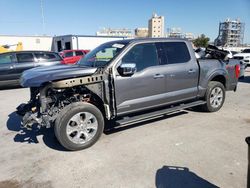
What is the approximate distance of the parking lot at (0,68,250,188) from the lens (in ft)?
9.48

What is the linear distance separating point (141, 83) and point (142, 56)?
567 mm

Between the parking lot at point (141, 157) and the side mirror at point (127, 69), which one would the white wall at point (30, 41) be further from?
the side mirror at point (127, 69)

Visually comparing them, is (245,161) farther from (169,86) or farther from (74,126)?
(74,126)

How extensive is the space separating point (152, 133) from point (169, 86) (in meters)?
1.08

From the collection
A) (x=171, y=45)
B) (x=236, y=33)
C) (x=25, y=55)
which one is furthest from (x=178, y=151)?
(x=236, y=33)

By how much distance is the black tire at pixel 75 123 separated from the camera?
3512mm

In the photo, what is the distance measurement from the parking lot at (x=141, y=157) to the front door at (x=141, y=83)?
639mm

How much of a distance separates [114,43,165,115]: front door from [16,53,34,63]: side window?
7538 millimetres

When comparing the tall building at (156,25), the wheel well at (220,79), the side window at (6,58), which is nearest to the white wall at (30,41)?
the side window at (6,58)

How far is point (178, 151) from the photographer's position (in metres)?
3.61

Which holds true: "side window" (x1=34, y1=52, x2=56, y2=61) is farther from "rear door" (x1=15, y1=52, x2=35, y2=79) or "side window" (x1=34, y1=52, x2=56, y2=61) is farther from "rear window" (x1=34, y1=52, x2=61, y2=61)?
"rear door" (x1=15, y1=52, x2=35, y2=79)

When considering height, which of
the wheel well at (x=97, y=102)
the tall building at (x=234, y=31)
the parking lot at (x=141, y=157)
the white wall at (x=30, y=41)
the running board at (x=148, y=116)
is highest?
the tall building at (x=234, y=31)

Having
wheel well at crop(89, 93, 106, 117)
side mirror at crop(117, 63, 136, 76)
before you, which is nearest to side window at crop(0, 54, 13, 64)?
wheel well at crop(89, 93, 106, 117)

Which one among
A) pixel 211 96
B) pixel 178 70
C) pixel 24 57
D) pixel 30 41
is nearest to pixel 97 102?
pixel 178 70
